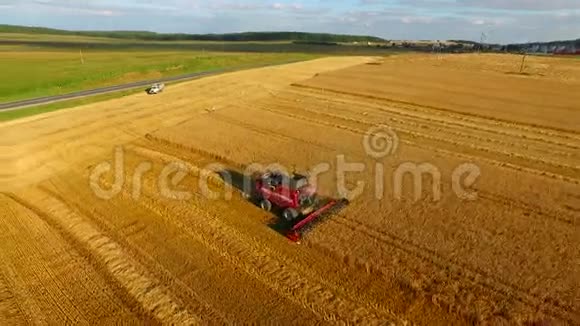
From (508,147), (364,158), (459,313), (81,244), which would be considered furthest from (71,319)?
(508,147)

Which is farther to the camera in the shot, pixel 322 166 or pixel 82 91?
pixel 82 91

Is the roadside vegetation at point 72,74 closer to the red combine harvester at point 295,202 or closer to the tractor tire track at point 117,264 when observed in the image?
the tractor tire track at point 117,264

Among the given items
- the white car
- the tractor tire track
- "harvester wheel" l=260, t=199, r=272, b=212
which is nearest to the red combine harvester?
"harvester wheel" l=260, t=199, r=272, b=212

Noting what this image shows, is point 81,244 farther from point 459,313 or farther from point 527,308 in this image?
point 527,308

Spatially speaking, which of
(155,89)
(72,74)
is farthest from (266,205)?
(72,74)

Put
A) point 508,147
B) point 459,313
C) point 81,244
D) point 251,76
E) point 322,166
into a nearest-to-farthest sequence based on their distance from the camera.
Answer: point 459,313 → point 81,244 → point 322,166 → point 508,147 → point 251,76

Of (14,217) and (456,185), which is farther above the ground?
(456,185)

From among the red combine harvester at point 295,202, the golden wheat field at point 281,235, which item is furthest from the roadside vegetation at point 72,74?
the red combine harvester at point 295,202
